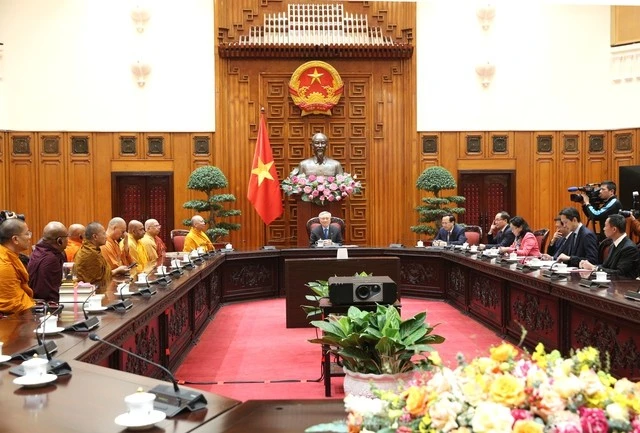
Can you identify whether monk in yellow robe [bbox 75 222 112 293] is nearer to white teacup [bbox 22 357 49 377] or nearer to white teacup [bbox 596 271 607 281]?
white teacup [bbox 22 357 49 377]

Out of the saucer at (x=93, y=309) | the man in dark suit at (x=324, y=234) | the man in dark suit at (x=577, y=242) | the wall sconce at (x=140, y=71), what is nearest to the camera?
the saucer at (x=93, y=309)

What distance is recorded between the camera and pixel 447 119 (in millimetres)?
11461

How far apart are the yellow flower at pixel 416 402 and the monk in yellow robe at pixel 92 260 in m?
4.28

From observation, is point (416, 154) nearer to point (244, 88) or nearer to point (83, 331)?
point (244, 88)

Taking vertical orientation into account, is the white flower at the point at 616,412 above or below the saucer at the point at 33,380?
above

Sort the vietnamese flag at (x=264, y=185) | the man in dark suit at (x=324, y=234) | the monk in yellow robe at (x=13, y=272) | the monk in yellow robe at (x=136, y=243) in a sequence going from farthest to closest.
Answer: the vietnamese flag at (x=264, y=185)
the man in dark suit at (x=324, y=234)
the monk in yellow robe at (x=136, y=243)
the monk in yellow robe at (x=13, y=272)

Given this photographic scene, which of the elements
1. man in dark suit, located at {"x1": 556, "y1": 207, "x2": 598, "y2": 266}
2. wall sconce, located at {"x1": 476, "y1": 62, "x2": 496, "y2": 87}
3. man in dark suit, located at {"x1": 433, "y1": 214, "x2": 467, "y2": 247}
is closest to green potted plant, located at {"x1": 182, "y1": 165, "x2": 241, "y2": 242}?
man in dark suit, located at {"x1": 433, "y1": 214, "x2": 467, "y2": 247}

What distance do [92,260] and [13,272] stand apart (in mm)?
1086

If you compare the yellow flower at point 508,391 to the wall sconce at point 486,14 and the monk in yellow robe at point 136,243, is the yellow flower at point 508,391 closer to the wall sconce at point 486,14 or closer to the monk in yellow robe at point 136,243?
the monk in yellow robe at point 136,243

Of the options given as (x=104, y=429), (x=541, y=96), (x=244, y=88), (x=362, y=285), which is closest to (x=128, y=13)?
(x=244, y=88)

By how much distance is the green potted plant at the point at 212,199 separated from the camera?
10.2 m

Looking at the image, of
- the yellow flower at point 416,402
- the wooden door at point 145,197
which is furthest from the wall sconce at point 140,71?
the yellow flower at point 416,402

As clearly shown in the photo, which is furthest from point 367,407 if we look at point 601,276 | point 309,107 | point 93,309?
point 309,107

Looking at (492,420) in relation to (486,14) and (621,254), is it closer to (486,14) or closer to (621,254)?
(621,254)
